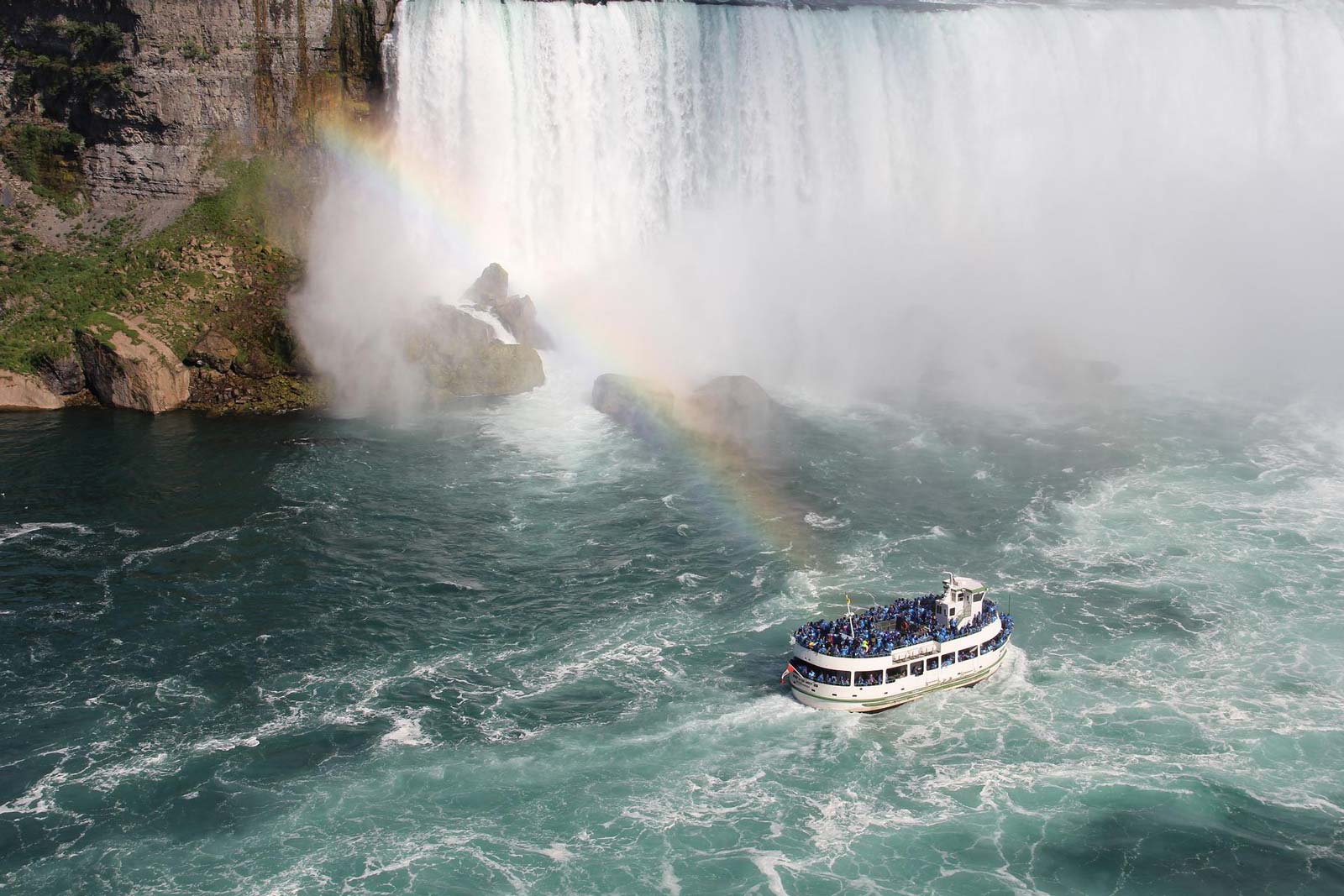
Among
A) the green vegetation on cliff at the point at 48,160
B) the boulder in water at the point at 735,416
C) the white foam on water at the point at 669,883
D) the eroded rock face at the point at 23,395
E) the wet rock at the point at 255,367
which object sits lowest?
the white foam on water at the point at 669,883

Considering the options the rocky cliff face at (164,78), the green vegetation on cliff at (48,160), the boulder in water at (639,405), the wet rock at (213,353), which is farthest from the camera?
A: the rocky cliff face at (164,78)

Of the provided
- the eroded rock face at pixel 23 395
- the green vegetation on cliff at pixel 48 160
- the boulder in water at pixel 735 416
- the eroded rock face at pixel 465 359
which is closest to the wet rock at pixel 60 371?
the eroded rock face at pixel 23 395

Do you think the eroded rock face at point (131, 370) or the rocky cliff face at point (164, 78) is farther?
the rocky cliff face at point (164, 78)

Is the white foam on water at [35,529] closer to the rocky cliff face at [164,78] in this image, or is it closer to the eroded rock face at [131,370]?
the eroded rock face at [131,370]

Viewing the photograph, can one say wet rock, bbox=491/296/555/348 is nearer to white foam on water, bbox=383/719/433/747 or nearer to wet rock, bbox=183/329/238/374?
wet rock, bbox=183/329/238/374

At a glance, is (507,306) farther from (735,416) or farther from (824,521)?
(824,521)

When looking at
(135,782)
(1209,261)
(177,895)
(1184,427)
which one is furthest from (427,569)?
(1209,261)

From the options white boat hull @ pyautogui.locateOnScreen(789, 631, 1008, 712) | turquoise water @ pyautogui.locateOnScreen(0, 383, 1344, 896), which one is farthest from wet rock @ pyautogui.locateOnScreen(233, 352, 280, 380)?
white boat hull @ pyautogui.locateOnScreen(789, 631, 1008, 712)
